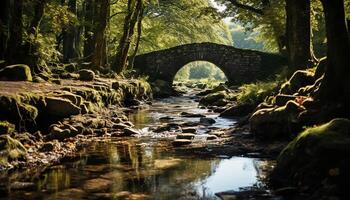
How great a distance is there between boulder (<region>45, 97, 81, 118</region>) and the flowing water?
1171 millimetres

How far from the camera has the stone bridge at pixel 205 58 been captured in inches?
1529

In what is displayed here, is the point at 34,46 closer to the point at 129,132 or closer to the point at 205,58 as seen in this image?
the point at 129,132

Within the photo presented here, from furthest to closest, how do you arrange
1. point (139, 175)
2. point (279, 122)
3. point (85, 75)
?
A: point (85, 75) → point (279, 122) → point (139, 175)

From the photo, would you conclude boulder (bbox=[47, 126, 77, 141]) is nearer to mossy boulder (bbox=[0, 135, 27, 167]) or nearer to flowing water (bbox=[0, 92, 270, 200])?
flowing water (bbox=[0, 92, 270, 200])

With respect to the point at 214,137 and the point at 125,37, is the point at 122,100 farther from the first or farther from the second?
the point at 214,137

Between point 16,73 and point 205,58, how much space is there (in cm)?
2672

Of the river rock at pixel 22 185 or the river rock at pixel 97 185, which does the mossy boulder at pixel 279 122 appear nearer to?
the river rock at pixel 97 185

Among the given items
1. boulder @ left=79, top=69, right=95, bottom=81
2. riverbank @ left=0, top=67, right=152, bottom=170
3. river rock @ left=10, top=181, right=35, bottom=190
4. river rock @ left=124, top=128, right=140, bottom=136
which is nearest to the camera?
river rock @ left=10, top=181, right=35, bottom=190

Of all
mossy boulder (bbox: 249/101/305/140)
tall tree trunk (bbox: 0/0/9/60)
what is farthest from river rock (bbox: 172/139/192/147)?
tall tree trunk (bbox: 0/0/9/60)

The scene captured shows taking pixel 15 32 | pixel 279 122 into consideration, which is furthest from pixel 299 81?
pixel 15 32

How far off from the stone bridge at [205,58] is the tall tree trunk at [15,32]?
23.6m

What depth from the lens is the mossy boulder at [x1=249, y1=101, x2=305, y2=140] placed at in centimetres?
1071

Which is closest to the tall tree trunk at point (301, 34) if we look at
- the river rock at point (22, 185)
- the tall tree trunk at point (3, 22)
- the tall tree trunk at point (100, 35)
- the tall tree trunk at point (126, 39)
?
the tall tree trunk at point (3, 22)

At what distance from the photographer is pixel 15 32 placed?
48.0 ft
